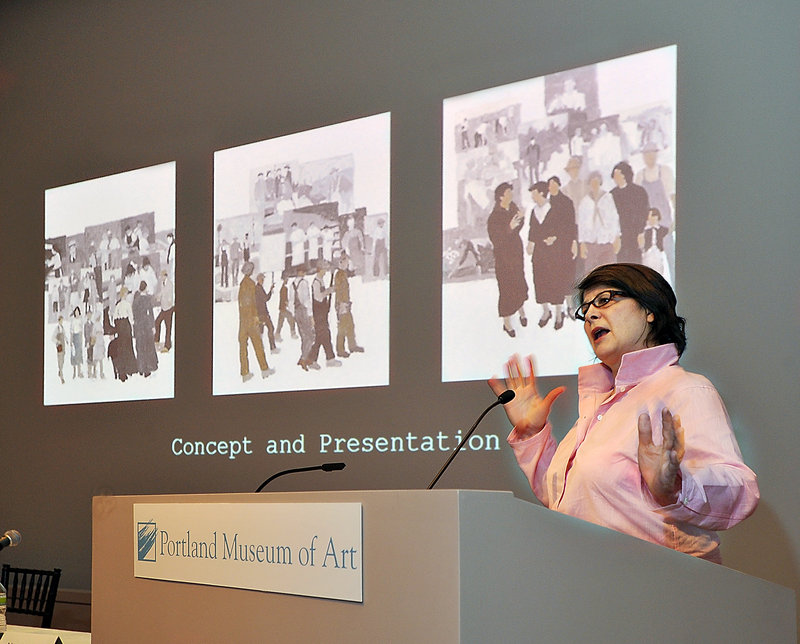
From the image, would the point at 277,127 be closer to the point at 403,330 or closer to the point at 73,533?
the point at 403,330

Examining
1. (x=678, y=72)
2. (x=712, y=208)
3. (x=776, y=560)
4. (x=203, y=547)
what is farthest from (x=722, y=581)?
(x=678, y=72)

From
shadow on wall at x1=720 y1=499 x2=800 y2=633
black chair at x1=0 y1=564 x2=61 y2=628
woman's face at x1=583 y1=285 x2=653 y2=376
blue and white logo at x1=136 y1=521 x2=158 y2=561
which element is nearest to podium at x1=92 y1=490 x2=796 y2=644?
blue and white logo at x1=136 y1=521 x2=158 y2=561

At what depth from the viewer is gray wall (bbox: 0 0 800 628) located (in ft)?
11.1

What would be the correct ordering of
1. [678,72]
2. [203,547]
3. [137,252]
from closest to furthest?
[203,547] → [678,72] → [137,252]

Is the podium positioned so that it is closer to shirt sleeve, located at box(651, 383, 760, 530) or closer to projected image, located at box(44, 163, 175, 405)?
shirt sleeve, located at box(651, 383, 760, 530)

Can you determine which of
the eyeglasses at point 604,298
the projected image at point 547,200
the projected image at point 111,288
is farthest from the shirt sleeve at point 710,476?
the projected image at point 111,288

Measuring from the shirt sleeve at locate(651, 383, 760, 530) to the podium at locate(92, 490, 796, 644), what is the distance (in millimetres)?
248

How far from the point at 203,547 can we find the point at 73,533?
3616mm

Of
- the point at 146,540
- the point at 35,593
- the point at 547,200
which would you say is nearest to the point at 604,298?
the point at 547,200

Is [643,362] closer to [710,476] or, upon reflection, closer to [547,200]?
[710,476]

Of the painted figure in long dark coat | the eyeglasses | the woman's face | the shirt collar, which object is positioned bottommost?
the shirt collar

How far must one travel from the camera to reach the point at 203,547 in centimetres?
193

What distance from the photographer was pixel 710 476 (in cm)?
235

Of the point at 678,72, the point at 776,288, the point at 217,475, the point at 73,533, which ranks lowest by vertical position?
the point at 73,533
